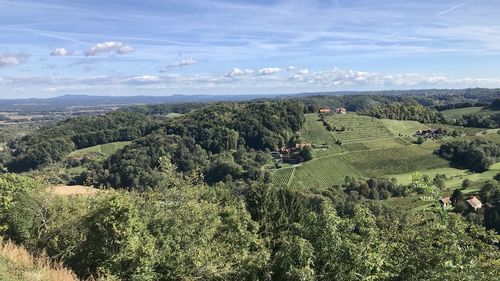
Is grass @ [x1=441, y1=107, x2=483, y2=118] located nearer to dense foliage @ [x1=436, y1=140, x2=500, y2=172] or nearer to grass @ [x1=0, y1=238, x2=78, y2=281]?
dense foliage @ [x1=436, y1=140, x2=500, y2=172]

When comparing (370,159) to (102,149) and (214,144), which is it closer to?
(214,144)

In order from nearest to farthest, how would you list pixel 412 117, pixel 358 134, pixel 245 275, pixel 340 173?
pixel 245 275 → pixel 340 173 → pixel 358 134 → pixel 412 117

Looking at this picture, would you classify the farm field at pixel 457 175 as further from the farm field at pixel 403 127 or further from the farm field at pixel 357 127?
the farm field at pixel 403 127

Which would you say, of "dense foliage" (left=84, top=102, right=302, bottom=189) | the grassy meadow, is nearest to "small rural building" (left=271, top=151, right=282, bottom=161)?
"dense foliage" (left=84, top=102, right=302, bottom=189)

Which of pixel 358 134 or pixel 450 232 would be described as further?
pixel 358 134

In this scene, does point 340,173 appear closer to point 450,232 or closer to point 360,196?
point 360,196

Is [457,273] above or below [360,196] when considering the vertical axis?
above

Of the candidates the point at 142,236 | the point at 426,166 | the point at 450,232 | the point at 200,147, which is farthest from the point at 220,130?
the point at 450,232

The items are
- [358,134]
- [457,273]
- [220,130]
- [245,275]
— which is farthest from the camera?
[220,130]
